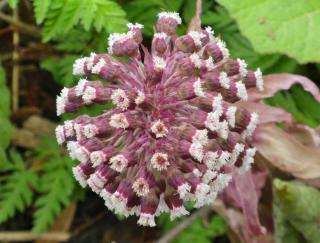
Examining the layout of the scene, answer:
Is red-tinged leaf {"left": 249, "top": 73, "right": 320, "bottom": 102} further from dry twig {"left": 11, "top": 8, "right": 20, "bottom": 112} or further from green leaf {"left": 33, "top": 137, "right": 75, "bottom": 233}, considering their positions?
dry twig {"left": 11, "top": 8, "right": 20, "bottom": 112}

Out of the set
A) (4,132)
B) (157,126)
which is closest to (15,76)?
(4,132)

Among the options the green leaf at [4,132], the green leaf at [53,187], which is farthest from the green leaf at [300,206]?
the green leaf at [4,132]

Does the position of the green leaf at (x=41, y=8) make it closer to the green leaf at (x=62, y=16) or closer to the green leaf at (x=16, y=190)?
the green leaf at (x=62, y=16)

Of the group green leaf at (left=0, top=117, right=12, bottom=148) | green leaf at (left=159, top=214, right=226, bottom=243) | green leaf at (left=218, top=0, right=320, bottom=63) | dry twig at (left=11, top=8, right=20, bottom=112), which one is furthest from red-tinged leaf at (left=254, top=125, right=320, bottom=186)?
dry twig at (left=11, top=8, right=20, bottom=112)

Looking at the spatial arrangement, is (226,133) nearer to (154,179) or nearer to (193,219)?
(154,179)

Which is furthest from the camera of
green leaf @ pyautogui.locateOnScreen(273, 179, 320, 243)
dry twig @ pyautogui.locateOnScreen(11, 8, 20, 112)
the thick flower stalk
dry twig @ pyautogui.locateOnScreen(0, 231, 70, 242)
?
dry twig @ pyautogui.locateOnScreen(11, 8, 20, 112)

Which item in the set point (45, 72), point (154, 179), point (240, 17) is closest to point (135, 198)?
point (154, 179)

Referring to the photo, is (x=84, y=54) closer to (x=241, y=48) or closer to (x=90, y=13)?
(x=90, y=13)
